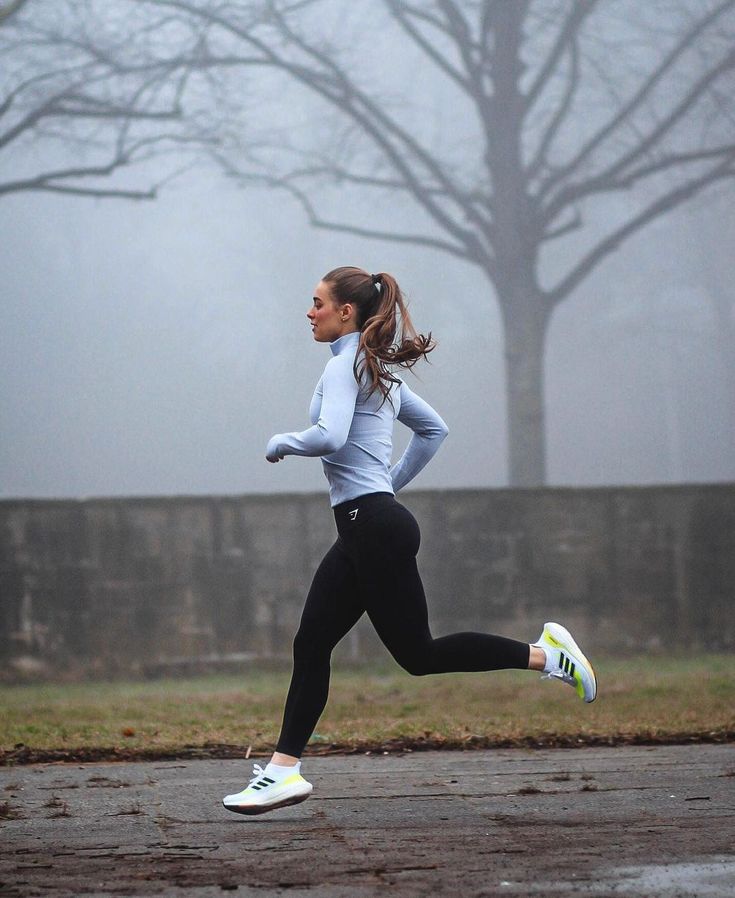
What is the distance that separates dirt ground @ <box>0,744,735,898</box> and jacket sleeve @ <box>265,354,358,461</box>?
113 centimetres

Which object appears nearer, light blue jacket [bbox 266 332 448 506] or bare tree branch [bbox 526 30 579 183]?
light blue jacket [bbox 266 332 448 506]

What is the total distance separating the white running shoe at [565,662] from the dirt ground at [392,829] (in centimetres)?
38

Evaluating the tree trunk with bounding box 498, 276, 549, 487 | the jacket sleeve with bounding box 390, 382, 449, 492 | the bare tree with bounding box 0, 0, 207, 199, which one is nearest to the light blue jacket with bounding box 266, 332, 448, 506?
the jacket sleeve with bounding box 390, 382, 449, 492

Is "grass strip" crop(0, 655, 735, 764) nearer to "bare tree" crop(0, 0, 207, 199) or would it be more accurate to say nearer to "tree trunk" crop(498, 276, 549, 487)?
"tree trunk" crop(498, 276, 549, 487)

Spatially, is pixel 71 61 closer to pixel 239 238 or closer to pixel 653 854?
pixel 239 238

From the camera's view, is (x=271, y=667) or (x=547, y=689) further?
(x=271, y=667)

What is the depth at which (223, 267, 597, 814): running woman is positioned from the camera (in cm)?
437

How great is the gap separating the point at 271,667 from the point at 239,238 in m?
7.69

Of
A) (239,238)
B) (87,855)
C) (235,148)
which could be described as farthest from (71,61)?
(87,855)

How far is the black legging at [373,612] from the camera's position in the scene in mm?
4383

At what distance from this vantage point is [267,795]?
14.2 feet

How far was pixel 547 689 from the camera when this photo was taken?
944 cm

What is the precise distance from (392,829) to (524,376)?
11.7 meters

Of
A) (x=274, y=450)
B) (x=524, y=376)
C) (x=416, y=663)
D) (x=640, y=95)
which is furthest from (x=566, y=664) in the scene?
(x=640, y=95)
